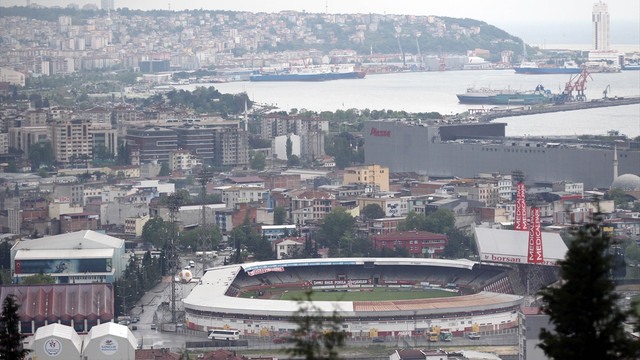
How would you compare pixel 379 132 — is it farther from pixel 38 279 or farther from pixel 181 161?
pixel 38 279

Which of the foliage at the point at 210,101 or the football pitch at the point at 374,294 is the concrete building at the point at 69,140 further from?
the football pitch at the point at 374,294

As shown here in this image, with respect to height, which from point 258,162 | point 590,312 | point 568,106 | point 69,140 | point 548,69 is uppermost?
point 590,312

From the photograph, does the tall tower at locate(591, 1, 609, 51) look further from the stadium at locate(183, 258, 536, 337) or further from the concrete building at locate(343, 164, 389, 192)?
the stadium at locate(183, 258, 536, 337)

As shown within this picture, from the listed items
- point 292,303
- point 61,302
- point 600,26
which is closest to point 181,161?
point 292,303

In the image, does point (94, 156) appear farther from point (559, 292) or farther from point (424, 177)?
point (559, 292)

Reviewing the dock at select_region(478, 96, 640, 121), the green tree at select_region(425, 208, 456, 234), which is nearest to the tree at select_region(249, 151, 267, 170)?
the green tree at select_region(425, 208, 456, 234)

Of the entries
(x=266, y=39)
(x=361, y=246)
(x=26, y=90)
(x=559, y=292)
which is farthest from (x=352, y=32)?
(x=559, y=292)

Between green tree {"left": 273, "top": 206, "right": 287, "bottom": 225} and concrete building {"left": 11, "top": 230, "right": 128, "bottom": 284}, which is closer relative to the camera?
concrete building {"left": 11, "top": 230, "right": 128, "bottom": 284}
